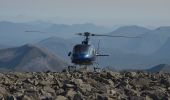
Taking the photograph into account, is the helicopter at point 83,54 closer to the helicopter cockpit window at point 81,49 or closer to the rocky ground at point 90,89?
the helicopter cockpit window at point 81,49

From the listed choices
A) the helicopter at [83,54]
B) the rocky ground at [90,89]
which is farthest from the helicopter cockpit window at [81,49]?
the rocky ground at [90,89]

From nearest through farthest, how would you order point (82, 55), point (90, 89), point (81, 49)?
1. point (90, 89)
2. point (82, 55)
3. point (81, 49)

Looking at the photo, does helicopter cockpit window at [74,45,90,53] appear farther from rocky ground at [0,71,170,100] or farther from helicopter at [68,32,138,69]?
rocky ground at [0,71,170,100]

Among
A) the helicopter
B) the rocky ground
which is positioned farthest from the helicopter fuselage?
the rocky ground

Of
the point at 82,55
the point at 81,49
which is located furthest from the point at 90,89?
the point at 81,49

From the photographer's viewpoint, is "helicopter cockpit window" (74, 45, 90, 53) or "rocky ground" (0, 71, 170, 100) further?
"helicopter cockpit window" (74, 45, 90, 53)

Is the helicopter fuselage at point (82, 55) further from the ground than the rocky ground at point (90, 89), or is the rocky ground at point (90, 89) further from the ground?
the helicopter fuselage at point (82, 55)

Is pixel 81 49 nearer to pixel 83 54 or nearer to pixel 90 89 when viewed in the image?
pixel 83 54

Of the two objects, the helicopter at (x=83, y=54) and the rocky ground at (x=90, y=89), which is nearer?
the rocky ground at (x=90, y=89)

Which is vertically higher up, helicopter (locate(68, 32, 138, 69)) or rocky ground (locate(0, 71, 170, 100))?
helicopter (locate(68, 32, 138, 69))

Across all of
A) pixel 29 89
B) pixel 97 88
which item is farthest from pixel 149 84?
pixel 29 89

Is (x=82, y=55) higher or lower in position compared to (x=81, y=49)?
lower

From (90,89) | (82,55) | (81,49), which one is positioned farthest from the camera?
(81,49)

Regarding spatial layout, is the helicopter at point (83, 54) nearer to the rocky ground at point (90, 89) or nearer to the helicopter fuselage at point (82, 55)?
the helicopter fuselage at point (82, 55)
